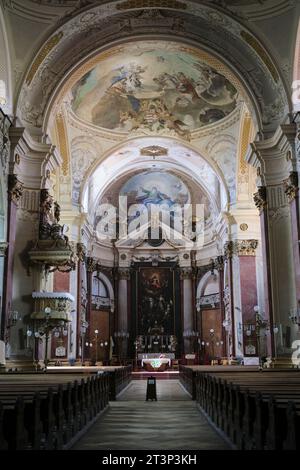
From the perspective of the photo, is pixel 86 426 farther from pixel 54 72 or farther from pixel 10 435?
pixel 54 72

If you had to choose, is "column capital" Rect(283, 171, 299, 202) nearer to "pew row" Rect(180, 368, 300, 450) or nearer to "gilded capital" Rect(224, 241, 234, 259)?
"pew row" Rect(180, 368, 300, 450)

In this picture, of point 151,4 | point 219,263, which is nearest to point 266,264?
point 151,4

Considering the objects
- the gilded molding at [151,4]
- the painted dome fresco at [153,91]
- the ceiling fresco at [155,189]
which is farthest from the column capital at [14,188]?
the ceiling fresco at [155,189]

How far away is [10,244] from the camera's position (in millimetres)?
14203

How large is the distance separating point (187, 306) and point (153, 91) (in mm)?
13198

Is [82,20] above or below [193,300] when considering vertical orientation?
above

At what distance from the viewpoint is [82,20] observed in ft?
51.4

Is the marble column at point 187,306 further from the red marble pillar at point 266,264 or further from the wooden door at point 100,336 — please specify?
the red marble pillar at point 266,264

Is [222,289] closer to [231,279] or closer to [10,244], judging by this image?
[231,279]

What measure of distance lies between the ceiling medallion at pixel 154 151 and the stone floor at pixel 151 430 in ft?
57.4

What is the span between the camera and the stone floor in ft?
18.6

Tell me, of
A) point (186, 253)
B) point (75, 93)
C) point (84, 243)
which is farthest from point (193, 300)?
point (75, 93)

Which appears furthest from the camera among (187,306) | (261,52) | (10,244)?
(187,306)

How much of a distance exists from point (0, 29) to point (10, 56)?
2.49 ft
